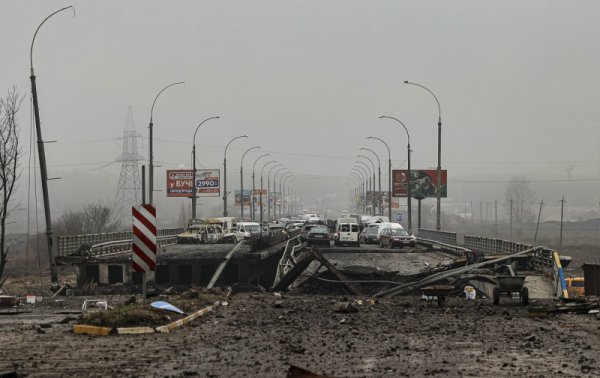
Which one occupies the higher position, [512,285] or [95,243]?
[512,285]

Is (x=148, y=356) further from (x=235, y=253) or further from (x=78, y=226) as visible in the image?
(x=78, y=226)

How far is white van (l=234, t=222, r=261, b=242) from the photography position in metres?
75.0

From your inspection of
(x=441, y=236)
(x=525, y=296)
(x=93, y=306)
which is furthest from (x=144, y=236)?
(x=441, y=236)

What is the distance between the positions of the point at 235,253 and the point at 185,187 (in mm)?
49327

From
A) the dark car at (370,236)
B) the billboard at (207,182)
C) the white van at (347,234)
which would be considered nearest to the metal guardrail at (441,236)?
the dark car at (370,236)

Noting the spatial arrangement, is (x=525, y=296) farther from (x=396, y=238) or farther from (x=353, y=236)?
(x=353, y=236)

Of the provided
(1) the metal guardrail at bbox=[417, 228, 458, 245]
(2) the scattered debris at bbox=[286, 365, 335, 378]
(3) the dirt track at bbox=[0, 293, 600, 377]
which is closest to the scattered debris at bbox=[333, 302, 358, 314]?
(3) the dirt track at bbox=[0, 293, 600, 377]

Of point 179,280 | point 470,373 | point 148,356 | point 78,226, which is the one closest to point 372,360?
point 470,373

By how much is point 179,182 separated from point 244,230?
20.9 m

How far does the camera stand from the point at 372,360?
1237cm

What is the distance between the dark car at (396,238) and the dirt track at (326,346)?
4612 cm

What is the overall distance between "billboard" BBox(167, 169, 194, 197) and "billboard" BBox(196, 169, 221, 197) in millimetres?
6863

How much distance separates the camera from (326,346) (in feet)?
45.8

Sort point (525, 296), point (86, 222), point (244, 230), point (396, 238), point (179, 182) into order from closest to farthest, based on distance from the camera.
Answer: point (525, 296) < point (396, 238) < point (244, 230) < point (179, 182) < point (86, 222)
